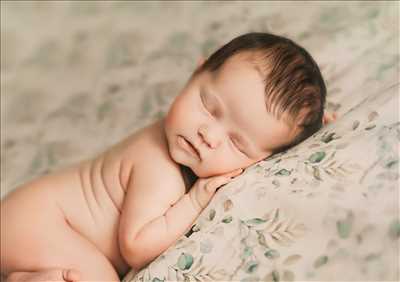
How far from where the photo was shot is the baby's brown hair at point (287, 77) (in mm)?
1169

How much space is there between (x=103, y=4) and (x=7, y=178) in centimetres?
58

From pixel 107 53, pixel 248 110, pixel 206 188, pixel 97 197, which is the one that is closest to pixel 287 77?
pixel 248 110

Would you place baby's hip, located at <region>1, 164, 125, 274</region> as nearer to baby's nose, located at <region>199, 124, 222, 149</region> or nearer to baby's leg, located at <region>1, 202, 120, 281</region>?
baby's leg, located at <region>1, 202, 120, 281</region>

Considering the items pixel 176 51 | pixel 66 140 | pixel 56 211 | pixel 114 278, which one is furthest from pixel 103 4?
pixel 114 278

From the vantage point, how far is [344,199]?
3.06ft

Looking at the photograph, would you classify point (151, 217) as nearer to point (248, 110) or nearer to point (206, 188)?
point (206, 188)

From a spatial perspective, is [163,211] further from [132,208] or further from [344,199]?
[344,199]

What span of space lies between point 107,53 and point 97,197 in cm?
61

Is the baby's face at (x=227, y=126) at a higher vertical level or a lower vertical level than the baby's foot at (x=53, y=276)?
higher

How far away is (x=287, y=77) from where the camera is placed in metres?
1.17

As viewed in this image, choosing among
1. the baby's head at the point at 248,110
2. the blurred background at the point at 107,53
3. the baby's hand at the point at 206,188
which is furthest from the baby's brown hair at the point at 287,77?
the blurred background at the point at 107,53

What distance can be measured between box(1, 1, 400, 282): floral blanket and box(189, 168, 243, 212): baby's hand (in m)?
0.04

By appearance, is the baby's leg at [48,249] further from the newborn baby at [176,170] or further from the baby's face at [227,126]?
the baby's face at [227,126]

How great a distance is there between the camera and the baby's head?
117 cm
